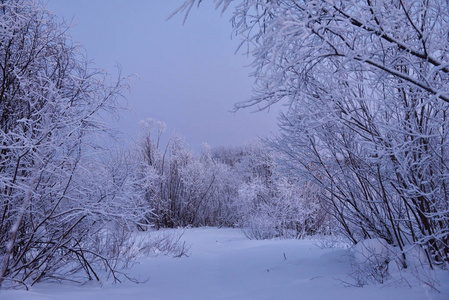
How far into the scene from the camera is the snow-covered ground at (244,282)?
269 cm

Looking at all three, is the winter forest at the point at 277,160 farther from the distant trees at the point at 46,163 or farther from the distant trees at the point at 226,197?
the distant trees at the point at 226,197

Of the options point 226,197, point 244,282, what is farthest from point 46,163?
point 226,197

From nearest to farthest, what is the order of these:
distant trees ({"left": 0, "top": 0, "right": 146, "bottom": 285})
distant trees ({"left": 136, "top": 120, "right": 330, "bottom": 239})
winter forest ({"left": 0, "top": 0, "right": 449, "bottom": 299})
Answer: winter forest ({"left": 0, "top": 0, "right": 449, "bottom": 299}), distant trees ({"left": 0, "top": 0, "right": 146, "bottom": 285}), distant trees ({"left": 136, "top": 120, "right": 330, "bottom": 239})

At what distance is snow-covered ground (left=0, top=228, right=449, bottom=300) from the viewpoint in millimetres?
2688

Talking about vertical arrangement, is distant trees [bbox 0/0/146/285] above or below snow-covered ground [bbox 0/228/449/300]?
above

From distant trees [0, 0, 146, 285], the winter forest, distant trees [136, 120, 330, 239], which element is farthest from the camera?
distant trees [136, 120, 330, 239]

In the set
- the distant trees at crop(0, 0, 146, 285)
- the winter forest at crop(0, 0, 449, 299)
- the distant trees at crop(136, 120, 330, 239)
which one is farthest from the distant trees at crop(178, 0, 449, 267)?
the distant trees at crop(136, 120, 330, 239)

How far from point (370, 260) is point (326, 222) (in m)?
7.86

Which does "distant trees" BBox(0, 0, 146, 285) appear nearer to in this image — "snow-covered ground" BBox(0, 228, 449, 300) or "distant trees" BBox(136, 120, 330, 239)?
"snow-covered ground" BBox(0, 228, 449, 300)

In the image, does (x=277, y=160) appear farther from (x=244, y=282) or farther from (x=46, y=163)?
(x=46, y=163)

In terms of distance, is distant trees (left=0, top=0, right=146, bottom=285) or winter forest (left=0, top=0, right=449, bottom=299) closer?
winter forest (left=0, top=0, right=449, bottom=299)

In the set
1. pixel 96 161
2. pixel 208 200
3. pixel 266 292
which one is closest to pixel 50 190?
pixel 96 161

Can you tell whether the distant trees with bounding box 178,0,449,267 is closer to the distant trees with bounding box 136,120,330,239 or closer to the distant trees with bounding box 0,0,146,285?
the distant trees with bounding box 0,0,146,285

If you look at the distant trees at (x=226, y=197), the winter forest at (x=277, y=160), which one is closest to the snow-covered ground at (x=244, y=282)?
the winter forest at (x=277, y=160)
